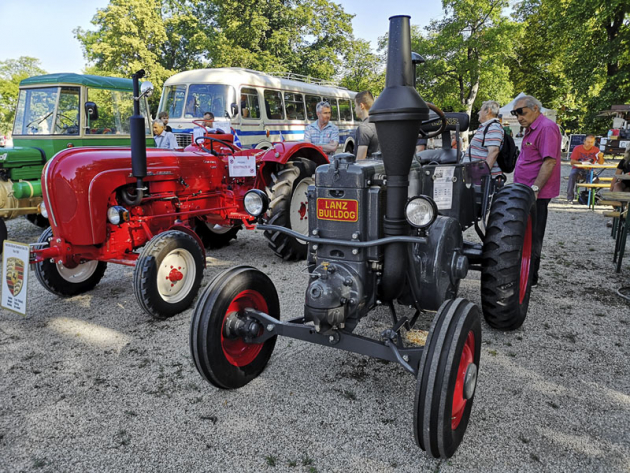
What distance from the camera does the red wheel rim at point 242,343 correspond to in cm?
251

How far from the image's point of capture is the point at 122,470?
2.01 metres

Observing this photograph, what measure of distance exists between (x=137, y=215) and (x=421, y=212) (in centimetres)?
287

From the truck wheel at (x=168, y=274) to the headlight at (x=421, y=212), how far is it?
85.1 inches

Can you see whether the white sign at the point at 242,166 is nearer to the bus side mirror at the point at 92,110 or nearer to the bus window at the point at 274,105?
the bus side mirror at the point at 92,110

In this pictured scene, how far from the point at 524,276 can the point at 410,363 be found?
211cm

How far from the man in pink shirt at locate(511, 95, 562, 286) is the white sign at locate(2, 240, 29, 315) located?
3.95 metres

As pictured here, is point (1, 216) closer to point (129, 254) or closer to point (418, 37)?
point (129, 254)

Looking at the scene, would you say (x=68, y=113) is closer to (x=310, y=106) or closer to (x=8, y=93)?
(x=310, y=106)

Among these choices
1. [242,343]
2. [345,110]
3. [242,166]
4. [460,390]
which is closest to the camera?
[460,390]

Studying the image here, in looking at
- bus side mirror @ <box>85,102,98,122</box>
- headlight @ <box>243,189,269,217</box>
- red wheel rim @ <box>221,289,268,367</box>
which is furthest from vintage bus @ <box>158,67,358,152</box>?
red wheel rim @ <box>221,289,268,367</box>

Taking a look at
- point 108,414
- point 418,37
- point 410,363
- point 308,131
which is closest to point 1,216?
point 308,131

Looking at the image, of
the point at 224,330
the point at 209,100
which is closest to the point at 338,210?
the point at 224,330

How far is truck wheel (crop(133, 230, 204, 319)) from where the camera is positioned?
3400 millimetres

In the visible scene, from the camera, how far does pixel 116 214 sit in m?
3.65
